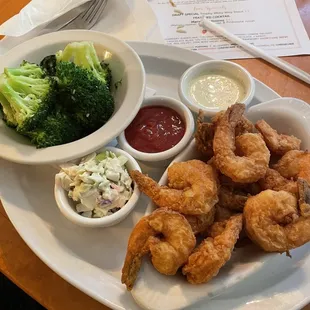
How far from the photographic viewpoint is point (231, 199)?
1456mm

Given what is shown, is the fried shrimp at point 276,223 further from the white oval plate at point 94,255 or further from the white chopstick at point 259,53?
the white chopstick at point 259,53

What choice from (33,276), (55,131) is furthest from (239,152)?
(33,276)

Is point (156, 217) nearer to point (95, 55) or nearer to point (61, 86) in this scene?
point (61, 86)

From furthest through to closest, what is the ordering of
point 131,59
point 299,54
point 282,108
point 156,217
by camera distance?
point 299,54
point 131,59
point 282,108
point 156,217

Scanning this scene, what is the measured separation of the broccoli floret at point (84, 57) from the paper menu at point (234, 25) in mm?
558

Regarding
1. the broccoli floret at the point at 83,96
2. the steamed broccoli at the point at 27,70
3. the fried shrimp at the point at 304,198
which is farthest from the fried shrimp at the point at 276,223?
the steamed broccoli at the point at 27,70

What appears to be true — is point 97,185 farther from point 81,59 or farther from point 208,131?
point 81,59

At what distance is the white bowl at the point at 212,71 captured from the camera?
181cm

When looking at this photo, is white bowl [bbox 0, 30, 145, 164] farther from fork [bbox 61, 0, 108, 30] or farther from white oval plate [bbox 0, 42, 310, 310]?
fork [bbox 61, 0, 108, 30]

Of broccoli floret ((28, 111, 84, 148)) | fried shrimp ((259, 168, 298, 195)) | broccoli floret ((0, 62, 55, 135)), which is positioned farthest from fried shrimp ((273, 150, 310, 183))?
broccoli floret ((0, 62, 55, 135))

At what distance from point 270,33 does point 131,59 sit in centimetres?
87

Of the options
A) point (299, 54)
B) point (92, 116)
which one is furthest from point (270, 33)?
point (92, 116)

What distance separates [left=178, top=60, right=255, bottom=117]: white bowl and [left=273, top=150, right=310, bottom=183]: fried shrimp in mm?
352

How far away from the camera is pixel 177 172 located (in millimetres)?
1457
